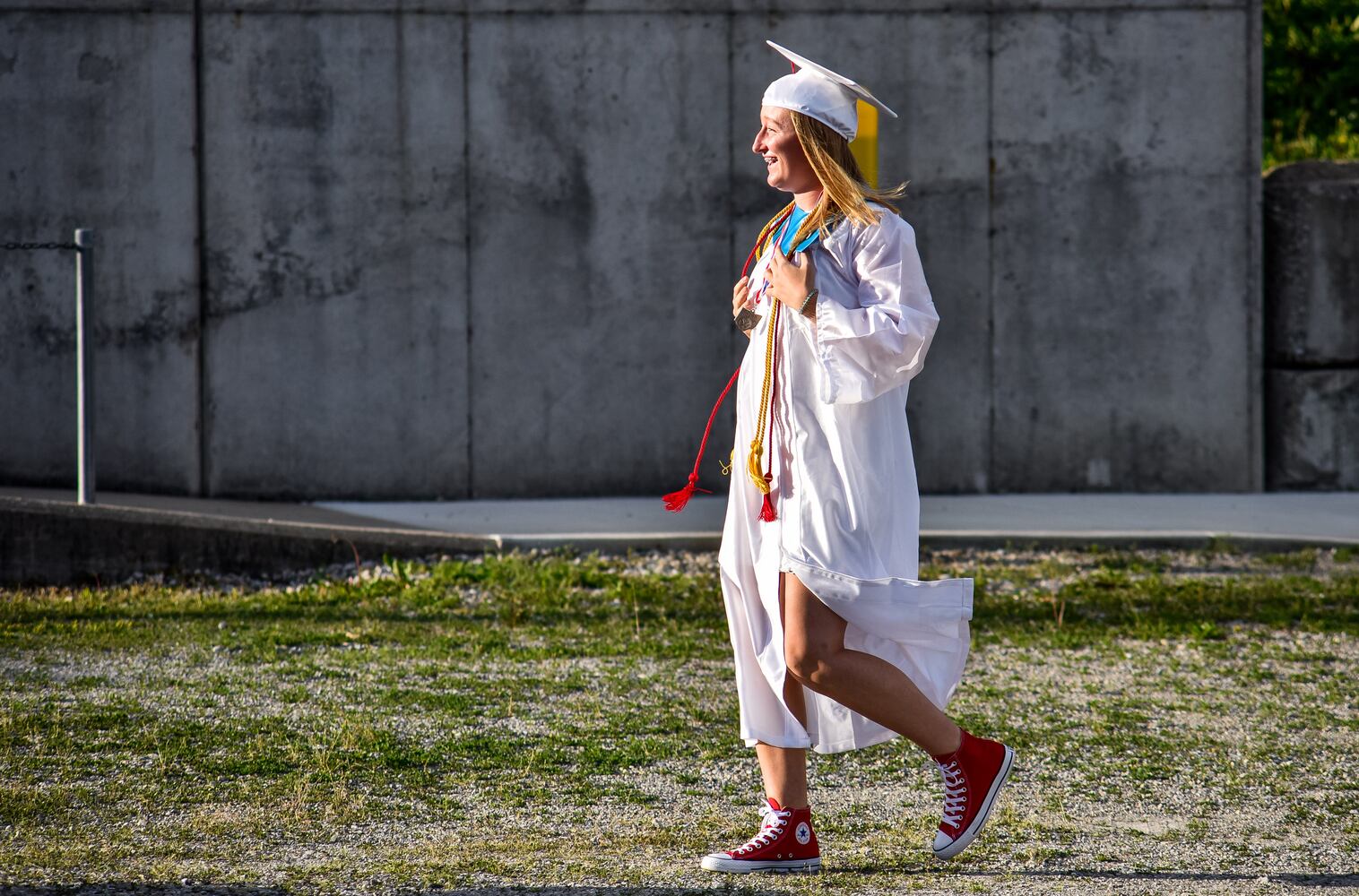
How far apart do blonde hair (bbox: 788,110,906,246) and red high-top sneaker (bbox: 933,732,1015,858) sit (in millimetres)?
1150

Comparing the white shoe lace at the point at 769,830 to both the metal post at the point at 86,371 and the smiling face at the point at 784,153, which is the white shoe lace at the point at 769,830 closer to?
the smiling face at the point at 784,153

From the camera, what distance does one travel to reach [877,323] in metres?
3.38

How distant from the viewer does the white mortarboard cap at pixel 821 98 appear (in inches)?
138

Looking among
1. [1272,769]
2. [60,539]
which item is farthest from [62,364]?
[1272,769]

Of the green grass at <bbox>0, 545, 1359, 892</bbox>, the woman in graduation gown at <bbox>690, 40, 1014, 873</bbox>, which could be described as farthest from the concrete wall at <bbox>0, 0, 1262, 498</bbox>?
the woman in graduation gown at <bbox>690, 40, 1014, 873</bbox>

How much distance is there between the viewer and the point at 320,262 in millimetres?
10648

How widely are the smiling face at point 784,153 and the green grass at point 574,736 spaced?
4.89 feet

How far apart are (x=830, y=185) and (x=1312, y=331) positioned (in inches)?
331

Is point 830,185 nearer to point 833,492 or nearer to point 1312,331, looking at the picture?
point 833,492

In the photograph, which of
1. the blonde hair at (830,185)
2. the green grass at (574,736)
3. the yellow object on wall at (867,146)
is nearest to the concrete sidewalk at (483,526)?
the green grass at (574,736)

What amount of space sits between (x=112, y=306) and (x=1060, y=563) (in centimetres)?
618

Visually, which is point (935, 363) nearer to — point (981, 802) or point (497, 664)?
point (497, 664)

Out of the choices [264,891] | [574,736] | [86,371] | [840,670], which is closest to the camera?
[264,891]

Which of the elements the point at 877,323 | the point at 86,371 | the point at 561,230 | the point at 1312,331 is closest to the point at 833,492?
the point at 877,323
